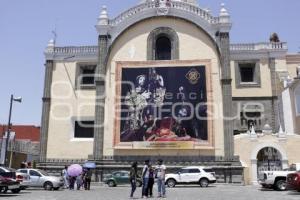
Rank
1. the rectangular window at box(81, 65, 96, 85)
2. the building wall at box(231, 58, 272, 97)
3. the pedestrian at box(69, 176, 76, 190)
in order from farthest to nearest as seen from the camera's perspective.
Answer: the rectangular window at box(81, 65, 96, 85) < the building wall at box(231, 58, 272, 97) < the pedestrian at box(69, 176, 76, 190)

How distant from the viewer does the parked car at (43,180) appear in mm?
24141

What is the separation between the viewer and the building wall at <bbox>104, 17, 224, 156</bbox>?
3219 cm

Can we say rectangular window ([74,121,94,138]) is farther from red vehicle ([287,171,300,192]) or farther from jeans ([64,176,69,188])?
red vehicle ([287,171,300,192])

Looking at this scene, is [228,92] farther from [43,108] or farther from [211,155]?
[43,108]

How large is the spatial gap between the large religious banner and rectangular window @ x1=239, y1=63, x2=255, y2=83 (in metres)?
4.34

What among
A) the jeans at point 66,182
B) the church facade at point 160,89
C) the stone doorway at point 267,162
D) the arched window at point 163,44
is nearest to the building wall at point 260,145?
the stone doorway at point 267,162

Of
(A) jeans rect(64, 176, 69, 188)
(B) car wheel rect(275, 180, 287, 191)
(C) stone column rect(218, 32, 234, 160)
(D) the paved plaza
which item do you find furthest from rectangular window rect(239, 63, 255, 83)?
(A) jeans rect(64, 176, 69, 188)

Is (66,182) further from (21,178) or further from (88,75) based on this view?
(88,75)

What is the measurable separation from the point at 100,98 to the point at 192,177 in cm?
1143

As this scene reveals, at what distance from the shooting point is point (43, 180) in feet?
79.7

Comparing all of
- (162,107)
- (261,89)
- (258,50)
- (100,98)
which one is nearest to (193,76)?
(162,107)

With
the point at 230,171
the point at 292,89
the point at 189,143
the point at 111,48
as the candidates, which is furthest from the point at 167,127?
the point at 292,89

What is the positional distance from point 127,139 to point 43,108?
8928 mm

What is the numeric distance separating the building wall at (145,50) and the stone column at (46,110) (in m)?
6.05
